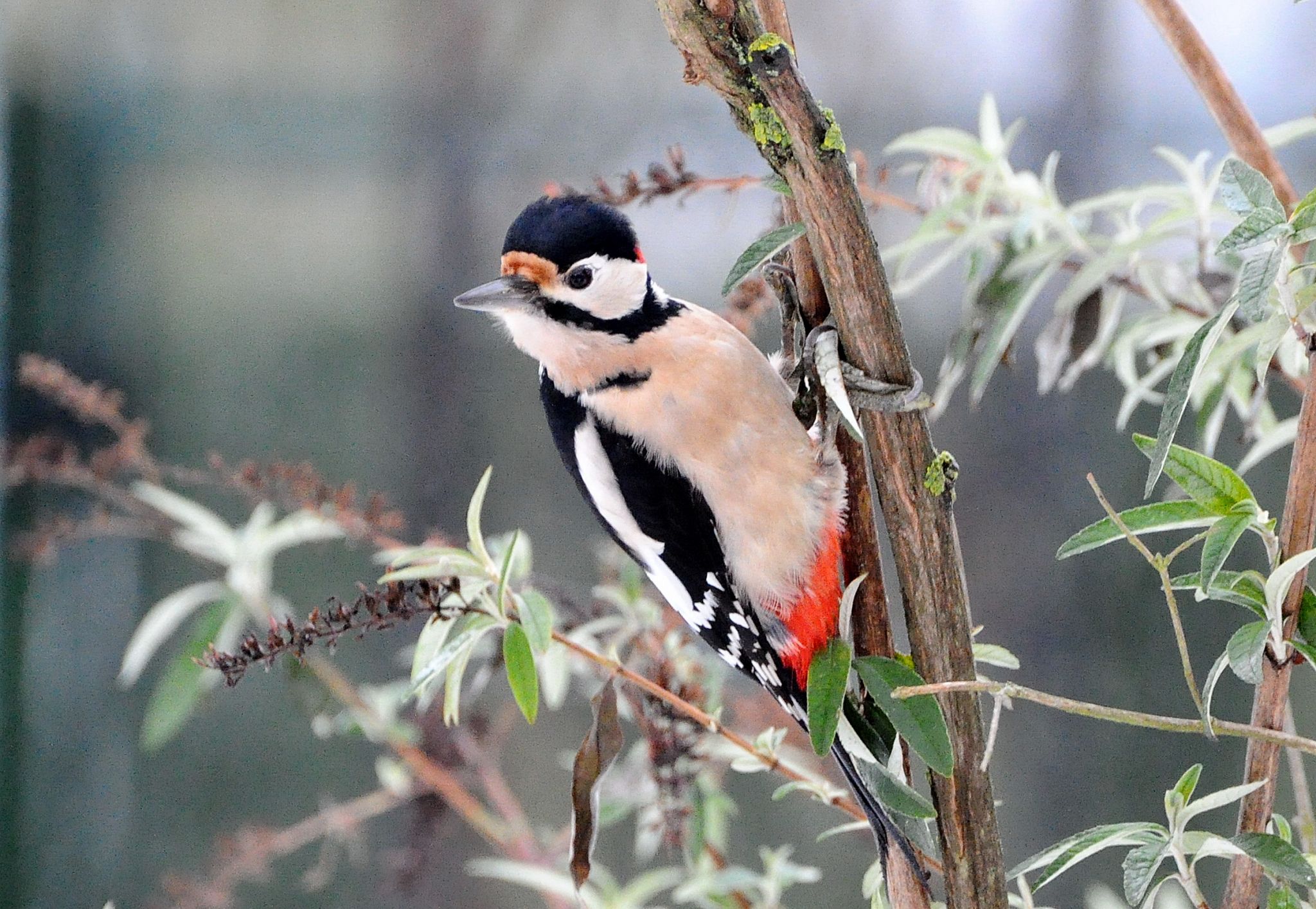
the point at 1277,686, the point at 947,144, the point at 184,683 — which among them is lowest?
the point at 184,683

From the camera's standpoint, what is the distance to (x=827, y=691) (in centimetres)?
52

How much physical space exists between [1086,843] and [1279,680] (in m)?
0.12

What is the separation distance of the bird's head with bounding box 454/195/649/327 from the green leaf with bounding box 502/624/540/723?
227mm

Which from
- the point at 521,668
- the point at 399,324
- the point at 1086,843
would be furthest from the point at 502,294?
the point at 399,324

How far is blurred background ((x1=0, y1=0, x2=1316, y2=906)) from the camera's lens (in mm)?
1507

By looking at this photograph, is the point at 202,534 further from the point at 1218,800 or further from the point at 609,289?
the point at 1218,800

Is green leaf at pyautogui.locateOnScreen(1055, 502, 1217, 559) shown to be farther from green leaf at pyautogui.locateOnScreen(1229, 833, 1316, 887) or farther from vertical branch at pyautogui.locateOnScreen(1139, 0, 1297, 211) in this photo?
vertical branch at pyautogui.locateOnScreen(1139, 0, 1297, 211)

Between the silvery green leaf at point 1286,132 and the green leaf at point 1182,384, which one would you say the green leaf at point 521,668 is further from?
the silvery green leaf at point 1286,132

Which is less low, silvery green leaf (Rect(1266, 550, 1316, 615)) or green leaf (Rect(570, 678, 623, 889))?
silvery green leaf (Rect(1266, 550, 1316, 615))

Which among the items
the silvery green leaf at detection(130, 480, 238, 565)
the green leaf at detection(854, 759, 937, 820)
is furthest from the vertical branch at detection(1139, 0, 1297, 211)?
the silvery green leaf at detection(130, 480, 238, 565)

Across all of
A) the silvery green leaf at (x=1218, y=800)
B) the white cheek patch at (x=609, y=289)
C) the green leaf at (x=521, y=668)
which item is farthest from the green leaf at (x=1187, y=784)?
the white cheek patch at (x=609, y=289)

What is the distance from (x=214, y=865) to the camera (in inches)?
60.9

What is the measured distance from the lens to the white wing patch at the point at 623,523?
0.82m

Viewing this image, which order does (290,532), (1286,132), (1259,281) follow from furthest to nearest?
(290,532)
(1286,132)
(1259,281)
